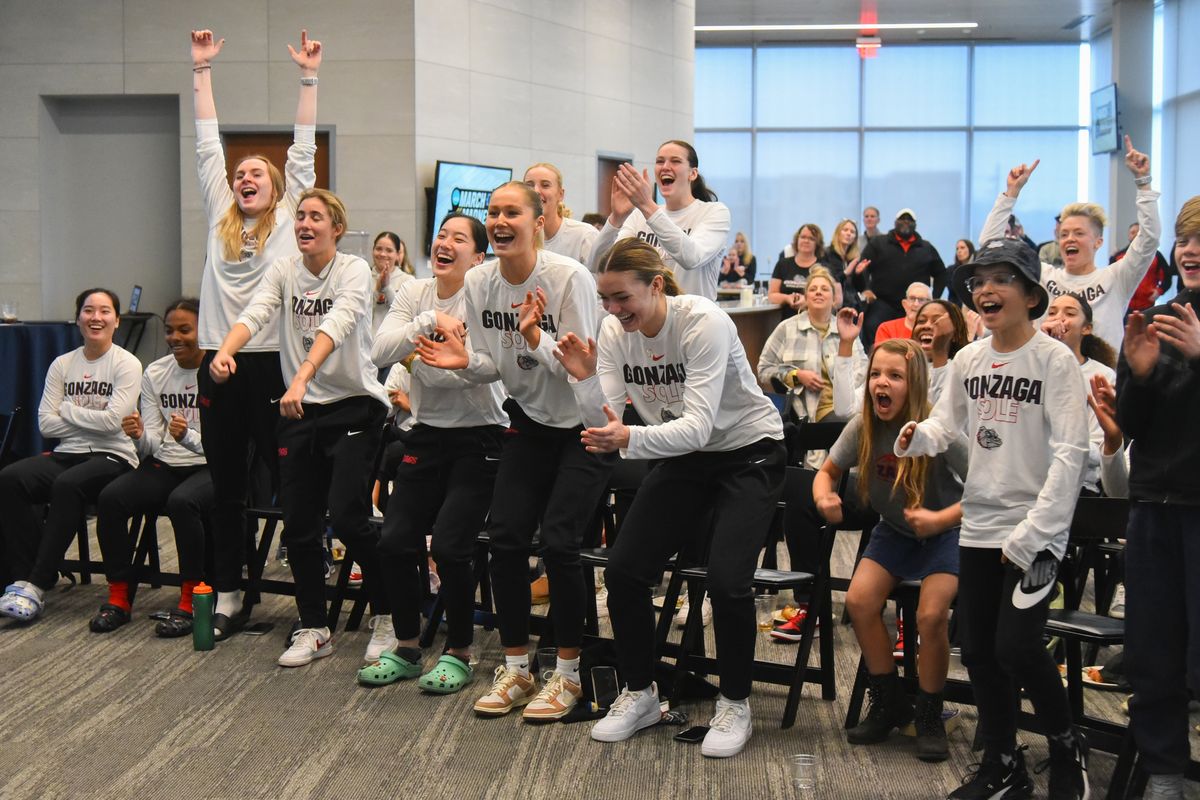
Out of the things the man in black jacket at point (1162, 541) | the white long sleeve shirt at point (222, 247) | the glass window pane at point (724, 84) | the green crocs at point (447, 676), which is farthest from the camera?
the glass window pane at point (724, 84)

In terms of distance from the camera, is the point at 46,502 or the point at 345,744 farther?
the point at 46,502

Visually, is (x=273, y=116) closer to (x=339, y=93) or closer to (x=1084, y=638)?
(x=339, y=93)

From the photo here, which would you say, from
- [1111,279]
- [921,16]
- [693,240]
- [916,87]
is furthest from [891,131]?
[693,240]

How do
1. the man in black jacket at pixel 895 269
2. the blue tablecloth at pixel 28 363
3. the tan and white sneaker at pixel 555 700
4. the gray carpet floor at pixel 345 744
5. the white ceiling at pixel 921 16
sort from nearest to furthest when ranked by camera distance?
the gray carpet floor at pixel 345 744 → the tan and white sneaker at pixel 555 700 → the blue tablecloth at pixel 28 363 → the man in black jacket at pixel 895 269 → the white ceiling at pixel 921 16

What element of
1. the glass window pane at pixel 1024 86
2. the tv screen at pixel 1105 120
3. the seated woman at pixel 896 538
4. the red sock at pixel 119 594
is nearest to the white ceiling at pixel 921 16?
the glass window pane at pixel 1024 86

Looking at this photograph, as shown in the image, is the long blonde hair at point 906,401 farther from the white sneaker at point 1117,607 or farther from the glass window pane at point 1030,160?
the glass window pane at point 1030,160

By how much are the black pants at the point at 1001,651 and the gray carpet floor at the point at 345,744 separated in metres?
0.24

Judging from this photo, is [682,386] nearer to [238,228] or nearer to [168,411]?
[238,228]

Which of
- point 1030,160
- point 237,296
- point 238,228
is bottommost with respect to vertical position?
point 237,296

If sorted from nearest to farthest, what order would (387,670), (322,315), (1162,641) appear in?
(1162,641)
(387,670)
(322,315)

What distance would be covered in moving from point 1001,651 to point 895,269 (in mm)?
6661

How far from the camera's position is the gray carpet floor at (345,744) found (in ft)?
10.4

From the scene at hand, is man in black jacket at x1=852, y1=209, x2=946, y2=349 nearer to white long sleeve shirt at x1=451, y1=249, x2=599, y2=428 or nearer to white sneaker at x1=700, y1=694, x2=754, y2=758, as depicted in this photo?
white long sleeve shirt at x1=451, y1=249, x2=599, y2=428

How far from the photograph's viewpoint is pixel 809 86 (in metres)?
17.6
